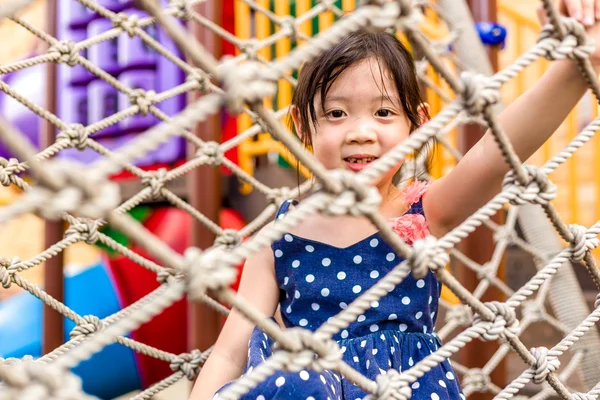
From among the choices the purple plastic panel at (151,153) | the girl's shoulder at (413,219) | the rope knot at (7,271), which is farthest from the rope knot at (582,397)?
the purple plastic panel at (151,153)

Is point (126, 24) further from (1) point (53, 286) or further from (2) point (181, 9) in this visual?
(1) point (53, 286)

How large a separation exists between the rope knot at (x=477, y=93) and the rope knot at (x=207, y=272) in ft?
0.72

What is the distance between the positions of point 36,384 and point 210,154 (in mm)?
659

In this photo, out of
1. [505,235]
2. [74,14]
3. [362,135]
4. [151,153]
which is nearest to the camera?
[362,135]

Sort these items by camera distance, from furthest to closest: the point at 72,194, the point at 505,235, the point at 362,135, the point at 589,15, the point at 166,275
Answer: the point at 505,235, the point at 166,275, the point at 362,135, the point at 589,15, the point at 72,194

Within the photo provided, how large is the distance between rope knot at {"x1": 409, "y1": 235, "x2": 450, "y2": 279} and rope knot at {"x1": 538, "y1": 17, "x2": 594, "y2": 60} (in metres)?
0.17

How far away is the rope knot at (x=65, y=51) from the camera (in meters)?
0.90

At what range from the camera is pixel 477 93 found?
1.55ft

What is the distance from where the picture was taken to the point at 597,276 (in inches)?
23.8

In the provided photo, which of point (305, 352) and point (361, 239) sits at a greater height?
point (361, 239)

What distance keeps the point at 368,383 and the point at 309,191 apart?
1.90ft

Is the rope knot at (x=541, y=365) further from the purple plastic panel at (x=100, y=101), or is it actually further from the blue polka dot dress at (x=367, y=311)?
the purple plastic panel at (x=100, y=101)

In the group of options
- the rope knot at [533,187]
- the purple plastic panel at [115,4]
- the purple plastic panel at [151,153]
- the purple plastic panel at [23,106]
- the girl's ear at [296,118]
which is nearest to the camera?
the rope knot at [533,187]

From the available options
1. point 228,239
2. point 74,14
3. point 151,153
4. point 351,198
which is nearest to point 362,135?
point 351,198
